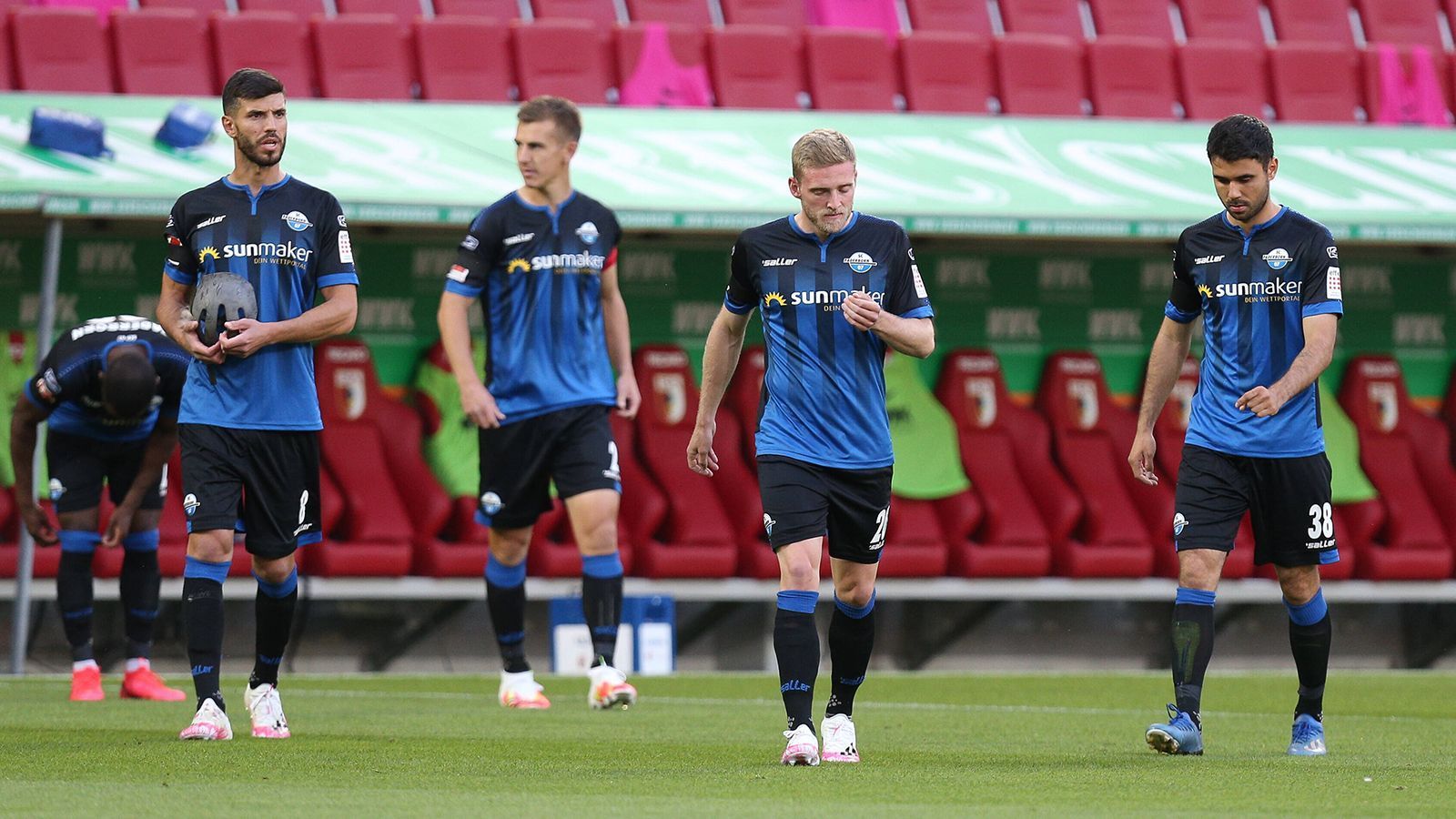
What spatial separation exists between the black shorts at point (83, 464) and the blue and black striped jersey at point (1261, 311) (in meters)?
4.43

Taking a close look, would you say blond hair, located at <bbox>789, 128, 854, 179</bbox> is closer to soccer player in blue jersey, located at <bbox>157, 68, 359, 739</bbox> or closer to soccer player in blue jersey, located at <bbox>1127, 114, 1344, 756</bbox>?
soccer player in blue jersey, located at <bbox>1127, 114, 1344, 756</bbox>

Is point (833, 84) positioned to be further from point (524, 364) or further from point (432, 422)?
point (524, 364)

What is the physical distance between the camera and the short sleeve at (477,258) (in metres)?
7.73

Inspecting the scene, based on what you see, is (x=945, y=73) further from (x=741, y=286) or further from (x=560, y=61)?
(x=741, y=286)

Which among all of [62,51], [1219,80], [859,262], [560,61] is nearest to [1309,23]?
[1219,80]

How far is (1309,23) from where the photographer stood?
1577 cm

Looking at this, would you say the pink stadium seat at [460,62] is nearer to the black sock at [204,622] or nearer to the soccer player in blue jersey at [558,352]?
the soccer player in blue jersey at [558,352]

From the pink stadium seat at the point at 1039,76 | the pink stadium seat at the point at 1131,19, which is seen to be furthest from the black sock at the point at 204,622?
the pink stadium seat at the point at 1131,19

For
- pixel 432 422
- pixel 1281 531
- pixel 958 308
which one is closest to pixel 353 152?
pixel 432 422

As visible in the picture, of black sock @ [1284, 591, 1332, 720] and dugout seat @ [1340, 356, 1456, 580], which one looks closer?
black sock @ [1284, 591, 1332, 720]

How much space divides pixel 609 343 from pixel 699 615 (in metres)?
4.55

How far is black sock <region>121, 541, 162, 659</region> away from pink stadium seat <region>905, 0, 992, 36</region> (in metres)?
7.80

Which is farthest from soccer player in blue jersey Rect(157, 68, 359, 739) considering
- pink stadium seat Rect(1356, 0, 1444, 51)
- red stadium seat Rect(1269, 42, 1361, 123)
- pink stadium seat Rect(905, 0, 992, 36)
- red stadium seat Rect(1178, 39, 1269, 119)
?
pink stadium seat Rect(1356, 0, 1444, 51)

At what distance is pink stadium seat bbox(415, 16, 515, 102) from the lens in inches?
511
